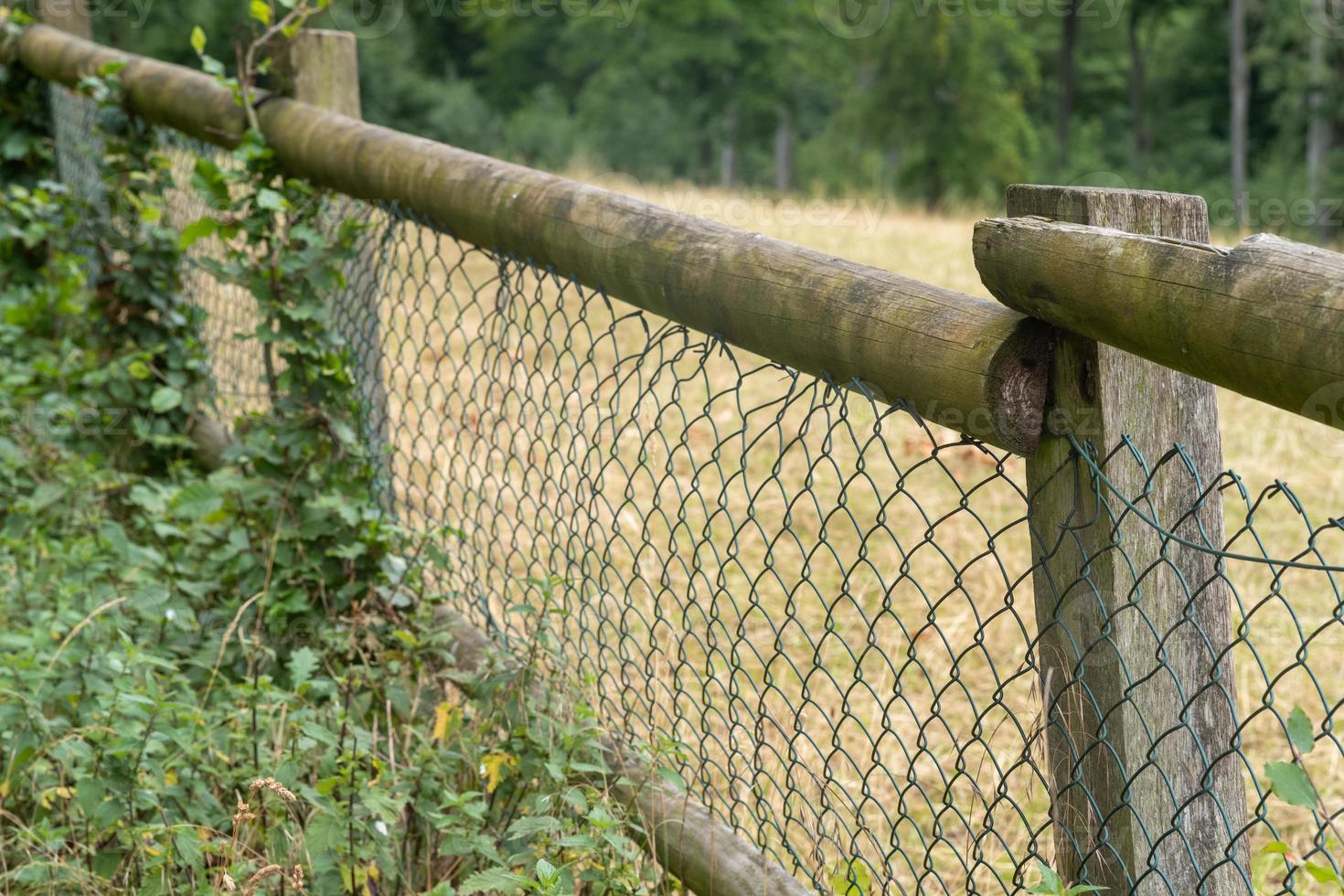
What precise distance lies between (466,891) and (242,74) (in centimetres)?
212

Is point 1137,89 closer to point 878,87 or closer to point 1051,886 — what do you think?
point 878,87

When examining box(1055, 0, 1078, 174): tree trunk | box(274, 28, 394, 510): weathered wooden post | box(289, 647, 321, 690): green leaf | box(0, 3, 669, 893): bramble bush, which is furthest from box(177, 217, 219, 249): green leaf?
box(1055, 0, 1078, 174): tree trunk

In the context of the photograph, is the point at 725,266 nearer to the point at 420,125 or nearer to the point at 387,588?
the point at 387,588

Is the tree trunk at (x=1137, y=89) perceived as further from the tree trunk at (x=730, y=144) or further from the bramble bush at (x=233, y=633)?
the bramble bush at (x=233, y=633)

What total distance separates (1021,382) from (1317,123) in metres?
35.0

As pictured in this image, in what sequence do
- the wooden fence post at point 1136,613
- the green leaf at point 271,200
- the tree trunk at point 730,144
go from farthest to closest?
the tree trunk at point 730,144 → the green leaf at point 271,200 → the wooden fence post at point 1136,613

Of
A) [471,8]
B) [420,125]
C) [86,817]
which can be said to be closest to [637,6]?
[471,8]

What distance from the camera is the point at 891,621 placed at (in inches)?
142

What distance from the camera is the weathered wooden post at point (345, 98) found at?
295cm

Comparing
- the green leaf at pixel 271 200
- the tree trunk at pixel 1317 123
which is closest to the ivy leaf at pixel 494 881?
the green leaf at pixel 271 200

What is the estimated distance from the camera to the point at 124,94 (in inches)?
151

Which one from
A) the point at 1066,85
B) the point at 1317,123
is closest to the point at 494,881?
the point at 1317,123

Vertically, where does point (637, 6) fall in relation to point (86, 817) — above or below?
above

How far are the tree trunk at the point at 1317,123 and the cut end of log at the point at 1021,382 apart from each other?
2744 centimetres
